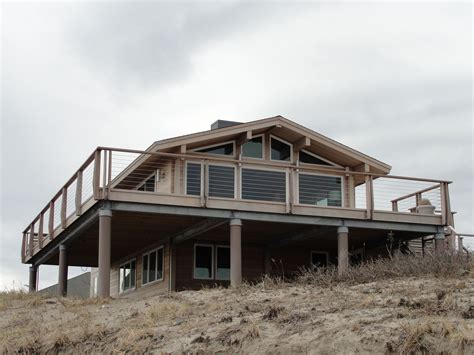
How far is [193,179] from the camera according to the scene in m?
23.2

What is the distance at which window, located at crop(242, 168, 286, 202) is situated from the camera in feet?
77.6

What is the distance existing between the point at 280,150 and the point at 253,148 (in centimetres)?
102

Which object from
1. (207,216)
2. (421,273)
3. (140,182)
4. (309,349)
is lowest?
(309,349)

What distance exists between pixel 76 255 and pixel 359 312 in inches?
748

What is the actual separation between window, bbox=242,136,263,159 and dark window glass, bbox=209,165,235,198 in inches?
51.2

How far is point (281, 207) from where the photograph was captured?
835 inches

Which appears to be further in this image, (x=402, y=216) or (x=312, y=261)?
(x=312, y=261)

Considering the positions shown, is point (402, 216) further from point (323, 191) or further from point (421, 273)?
point (421, 273)

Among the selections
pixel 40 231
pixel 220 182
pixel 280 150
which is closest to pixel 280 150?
pixel 280 150

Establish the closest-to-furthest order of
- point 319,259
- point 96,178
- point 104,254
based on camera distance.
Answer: point 104,254
point 96,178
point 319,259

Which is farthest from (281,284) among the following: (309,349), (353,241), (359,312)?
(353,241)

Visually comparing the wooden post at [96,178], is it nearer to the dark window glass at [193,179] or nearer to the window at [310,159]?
the dark window glass at [193,179]

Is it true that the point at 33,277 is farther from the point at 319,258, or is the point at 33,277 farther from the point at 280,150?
the point at 280,150

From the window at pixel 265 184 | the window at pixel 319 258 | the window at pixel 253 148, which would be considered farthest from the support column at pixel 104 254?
the window at pixel 319 258
